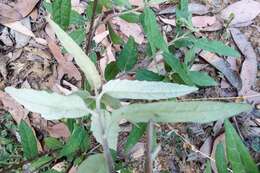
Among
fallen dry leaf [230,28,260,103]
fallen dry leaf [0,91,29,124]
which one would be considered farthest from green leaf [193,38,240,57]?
fallen dry leaf [0,91,29,124]

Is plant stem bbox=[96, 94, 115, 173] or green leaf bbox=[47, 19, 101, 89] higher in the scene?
green leaf bbox=[47, 19, 101, 89]

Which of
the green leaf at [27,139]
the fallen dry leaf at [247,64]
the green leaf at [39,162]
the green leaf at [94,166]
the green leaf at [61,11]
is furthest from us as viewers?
the fallen dry leaf at [247,64]

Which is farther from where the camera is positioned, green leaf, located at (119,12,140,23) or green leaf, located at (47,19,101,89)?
green leaf, located at (119,12,140,23)

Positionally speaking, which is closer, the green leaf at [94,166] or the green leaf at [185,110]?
the green leaf at [185,110]

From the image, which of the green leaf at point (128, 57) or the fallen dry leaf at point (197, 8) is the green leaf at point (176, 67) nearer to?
the green leaf at point (128, 57)

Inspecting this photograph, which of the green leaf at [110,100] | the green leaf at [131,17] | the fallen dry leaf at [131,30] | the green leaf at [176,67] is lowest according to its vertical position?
the green leaf at [110,100]

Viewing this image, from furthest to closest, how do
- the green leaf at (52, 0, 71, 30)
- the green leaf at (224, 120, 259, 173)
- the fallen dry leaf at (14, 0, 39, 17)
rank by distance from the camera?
the fallen dry leaf at (14, 0, 39, 17) → the green leaf at (52, 0, 71, 30) → the green leaf at (224, 120, 259, 173)

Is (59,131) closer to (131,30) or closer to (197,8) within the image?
(131,30)

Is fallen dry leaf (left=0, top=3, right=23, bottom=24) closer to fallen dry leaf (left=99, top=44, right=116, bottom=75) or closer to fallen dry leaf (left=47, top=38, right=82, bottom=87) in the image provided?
fallen dry leaf (left=47, top=38, right=82, bottom=87)

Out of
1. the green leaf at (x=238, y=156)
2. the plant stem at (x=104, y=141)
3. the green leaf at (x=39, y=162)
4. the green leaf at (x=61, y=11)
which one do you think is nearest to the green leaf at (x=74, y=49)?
the plant stem at (x=104, y=141)
